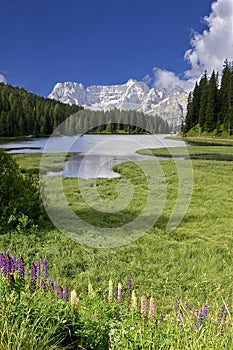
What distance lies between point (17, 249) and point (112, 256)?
80.7 inches

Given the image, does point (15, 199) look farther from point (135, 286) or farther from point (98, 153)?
point (98, 153)

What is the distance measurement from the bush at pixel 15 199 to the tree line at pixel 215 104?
67.9 metres

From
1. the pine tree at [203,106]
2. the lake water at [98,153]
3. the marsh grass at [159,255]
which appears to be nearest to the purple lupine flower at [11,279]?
the marsh grass at [159,255]

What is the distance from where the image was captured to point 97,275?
235 inches

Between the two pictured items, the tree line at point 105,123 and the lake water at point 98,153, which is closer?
the tree line at point 105,123

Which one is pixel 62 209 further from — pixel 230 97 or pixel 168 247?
pixel 230 97

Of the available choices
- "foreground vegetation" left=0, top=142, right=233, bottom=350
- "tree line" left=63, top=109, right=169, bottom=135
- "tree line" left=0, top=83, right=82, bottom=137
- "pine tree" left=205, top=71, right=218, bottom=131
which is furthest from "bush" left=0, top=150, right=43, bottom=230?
"tree line" left=0, top=83, right=82, bottom=137

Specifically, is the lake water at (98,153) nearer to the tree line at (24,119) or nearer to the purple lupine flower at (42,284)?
the purple lupine flower at (42,284)

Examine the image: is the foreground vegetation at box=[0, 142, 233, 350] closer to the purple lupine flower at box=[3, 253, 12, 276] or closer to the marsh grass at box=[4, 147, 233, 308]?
the marsh grass at box=[4, 147, 233, 308]

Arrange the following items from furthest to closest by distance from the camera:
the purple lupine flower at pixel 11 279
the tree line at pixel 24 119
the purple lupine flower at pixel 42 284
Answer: the tree line at pixel 24 119, the purple lupine flower at pixel 42 284, the purple lupine flower at pixel 11 279

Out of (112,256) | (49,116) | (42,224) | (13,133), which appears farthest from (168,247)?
(49,116)

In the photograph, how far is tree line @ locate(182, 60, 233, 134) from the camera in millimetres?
75650

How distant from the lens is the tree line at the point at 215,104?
248 ft

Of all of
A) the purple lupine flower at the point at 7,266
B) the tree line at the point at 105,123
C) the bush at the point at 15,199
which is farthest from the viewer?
the tree line at the point at 105,123
